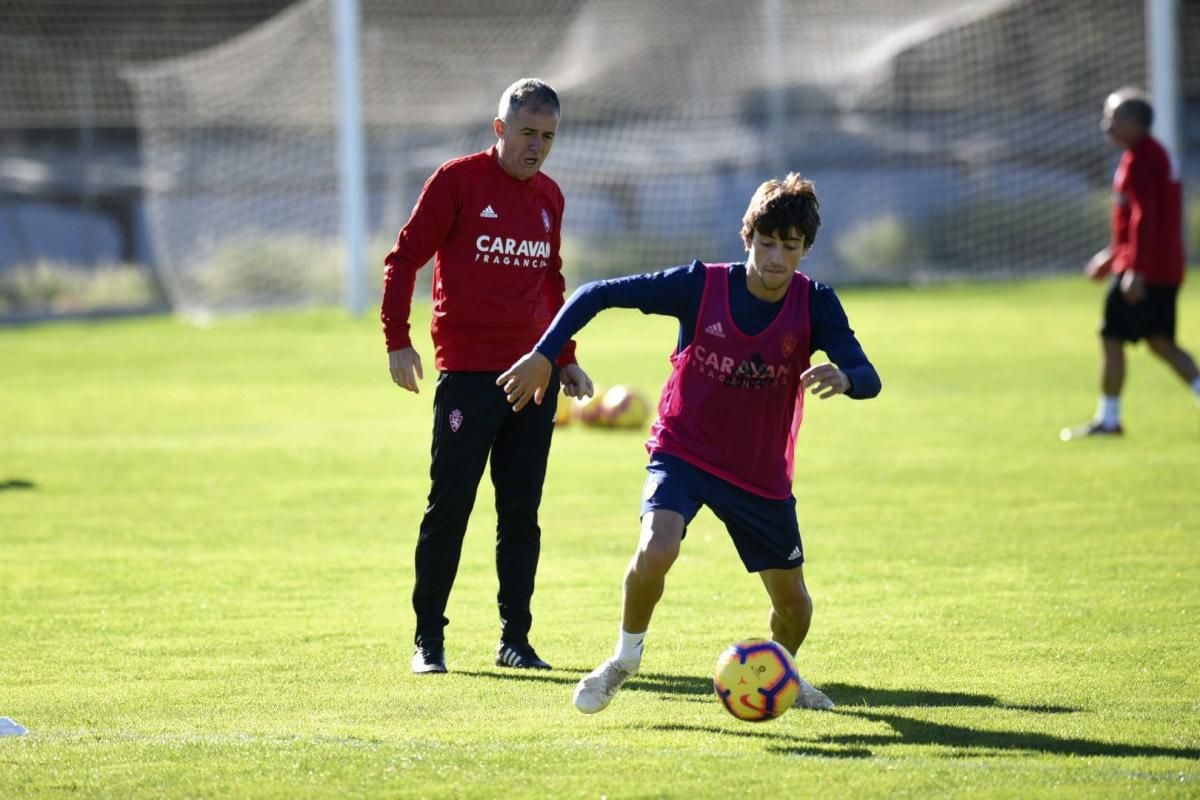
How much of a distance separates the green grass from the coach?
36 centimetres

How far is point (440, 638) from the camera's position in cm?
718

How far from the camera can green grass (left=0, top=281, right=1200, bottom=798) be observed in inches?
219

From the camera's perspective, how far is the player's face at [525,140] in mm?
6973

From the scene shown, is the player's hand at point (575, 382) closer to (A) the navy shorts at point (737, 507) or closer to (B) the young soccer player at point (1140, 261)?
(A) the navy shorts at point (737, 507)

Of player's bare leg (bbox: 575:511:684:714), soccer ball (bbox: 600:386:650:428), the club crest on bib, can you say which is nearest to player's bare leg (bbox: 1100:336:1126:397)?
soccer ball (bbox: 600:386:650:428)

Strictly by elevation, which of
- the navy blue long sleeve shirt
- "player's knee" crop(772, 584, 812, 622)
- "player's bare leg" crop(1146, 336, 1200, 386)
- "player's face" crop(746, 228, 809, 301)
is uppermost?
"player's face" crop(746, 228, 809, 301)

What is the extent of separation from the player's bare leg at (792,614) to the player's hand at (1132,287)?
26.3 ft

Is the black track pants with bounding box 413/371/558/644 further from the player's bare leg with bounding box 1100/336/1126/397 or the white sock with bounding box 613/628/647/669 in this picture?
the player's bare leg with bounding box 1100/336/1126/397

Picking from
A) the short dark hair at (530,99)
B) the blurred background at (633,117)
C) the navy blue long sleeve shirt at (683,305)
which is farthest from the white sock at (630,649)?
the blurred background at (633,117)

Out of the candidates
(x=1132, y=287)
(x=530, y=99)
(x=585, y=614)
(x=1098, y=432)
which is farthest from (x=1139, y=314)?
(x=530, y=99)

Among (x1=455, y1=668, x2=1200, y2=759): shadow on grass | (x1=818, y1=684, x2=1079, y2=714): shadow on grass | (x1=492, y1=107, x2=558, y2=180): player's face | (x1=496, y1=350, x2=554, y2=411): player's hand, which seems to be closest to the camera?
(x1=455, y1=668, x2=1200, y2=759): shadow on grass

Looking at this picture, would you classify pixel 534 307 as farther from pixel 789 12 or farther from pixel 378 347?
pixel 789 12

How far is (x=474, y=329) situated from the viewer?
718 cm

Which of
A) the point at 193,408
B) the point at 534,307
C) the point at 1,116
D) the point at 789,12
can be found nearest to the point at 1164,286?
the point at 534,307
